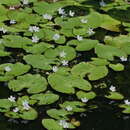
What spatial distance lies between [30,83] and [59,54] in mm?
614

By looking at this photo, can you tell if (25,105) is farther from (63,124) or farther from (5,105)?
(63,124)

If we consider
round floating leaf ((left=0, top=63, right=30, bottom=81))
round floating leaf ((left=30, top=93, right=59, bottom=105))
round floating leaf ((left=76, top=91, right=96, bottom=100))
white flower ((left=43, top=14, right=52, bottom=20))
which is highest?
white flower ((left=43, top=14, right=52, bottom=20))

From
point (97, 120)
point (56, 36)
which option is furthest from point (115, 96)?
point (56, 36)

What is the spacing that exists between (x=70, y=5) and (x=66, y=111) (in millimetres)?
Result: 2218

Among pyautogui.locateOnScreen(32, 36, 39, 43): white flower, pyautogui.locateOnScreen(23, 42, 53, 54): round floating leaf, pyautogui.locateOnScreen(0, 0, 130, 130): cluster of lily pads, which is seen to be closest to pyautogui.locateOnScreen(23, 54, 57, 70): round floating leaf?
pyautogui.locateOnScreen(0, 0, 130, 130): cluster of lily pads

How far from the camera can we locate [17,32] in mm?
5203

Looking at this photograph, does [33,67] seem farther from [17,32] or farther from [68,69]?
[17,32]

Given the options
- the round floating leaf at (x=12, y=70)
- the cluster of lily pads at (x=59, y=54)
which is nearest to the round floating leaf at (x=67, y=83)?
the cluster of lily pads at (x=59, y=54)

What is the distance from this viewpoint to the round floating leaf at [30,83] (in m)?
4.21

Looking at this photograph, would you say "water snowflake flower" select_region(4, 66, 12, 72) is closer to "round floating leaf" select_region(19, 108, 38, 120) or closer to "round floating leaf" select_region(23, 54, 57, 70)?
"round floating leaf" select_region(23, 54, 57, 70)

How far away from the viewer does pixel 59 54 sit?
15.7 ft

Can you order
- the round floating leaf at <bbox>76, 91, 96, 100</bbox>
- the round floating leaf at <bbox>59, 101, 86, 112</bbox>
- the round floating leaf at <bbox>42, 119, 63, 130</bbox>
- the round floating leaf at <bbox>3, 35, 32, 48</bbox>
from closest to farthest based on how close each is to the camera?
the round floating leaf at <bbox>42, 119, 63, 130</bbox> < the round floating leaf at <bbox>59, 101, 86, 112</bbox> < the round floating leaf at <bbox>76, 91, 96, 100</bbox> < the round floating leaf at <bbox>3, 35, 32, 48</bbox>

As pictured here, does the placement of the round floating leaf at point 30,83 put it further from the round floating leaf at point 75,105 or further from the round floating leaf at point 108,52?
the round floating leaf at point 108,52

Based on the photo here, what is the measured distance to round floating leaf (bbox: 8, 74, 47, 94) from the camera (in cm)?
421
